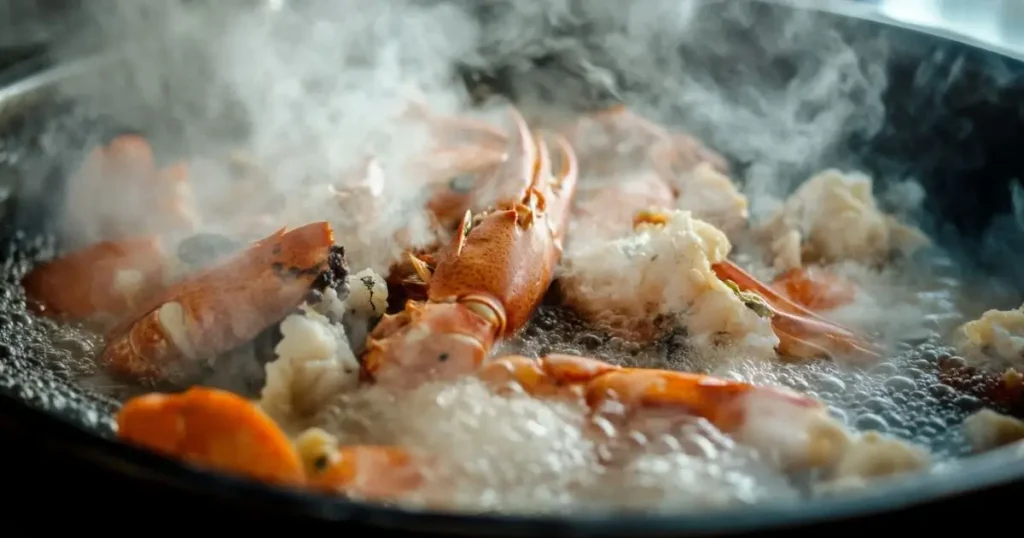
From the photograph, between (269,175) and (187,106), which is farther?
(187,106)

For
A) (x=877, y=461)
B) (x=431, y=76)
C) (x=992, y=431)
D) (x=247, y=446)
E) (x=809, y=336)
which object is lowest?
A: (x=247, y=446)

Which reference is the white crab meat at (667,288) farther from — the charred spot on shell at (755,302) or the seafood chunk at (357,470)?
the seafood chunk at (357,470)

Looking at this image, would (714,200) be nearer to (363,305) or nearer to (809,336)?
(809,336)

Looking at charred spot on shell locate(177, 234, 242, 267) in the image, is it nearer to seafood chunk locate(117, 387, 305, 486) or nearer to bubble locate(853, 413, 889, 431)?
seafood chunk locate(117, 387, 305, 486)

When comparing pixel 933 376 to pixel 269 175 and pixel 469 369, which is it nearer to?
pixel 469 369

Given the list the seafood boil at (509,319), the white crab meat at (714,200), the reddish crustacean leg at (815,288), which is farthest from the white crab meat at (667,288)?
the white crab meat at (714,200)

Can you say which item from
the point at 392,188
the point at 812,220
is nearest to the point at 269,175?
the point at 392,188

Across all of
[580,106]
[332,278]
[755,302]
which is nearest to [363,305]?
[332,278]
